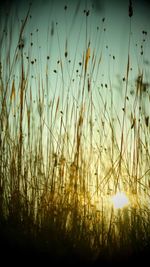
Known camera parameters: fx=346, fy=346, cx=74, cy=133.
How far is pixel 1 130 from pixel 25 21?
1.82 ft

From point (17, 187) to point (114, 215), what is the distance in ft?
1.76

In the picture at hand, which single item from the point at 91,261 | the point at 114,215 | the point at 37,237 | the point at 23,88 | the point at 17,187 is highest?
the point at 23,88

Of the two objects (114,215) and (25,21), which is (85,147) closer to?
(114,215)

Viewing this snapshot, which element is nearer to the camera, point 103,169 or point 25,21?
point 25,21

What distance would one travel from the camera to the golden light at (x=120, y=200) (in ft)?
5.96

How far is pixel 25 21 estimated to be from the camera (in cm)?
171

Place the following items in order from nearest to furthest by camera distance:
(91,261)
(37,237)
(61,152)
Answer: (91,261)
(37,237)
(61,152)

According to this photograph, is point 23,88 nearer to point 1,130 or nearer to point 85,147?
point 1,130

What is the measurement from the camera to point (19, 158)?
177 cm

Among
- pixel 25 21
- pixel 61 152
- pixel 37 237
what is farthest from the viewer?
pixel 61 152

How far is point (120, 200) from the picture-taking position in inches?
73.3

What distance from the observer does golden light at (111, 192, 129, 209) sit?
182 cm

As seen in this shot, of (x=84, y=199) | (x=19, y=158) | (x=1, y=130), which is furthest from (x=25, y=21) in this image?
(x=84, y=199)

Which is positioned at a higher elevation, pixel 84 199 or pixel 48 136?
pixel 48 136
